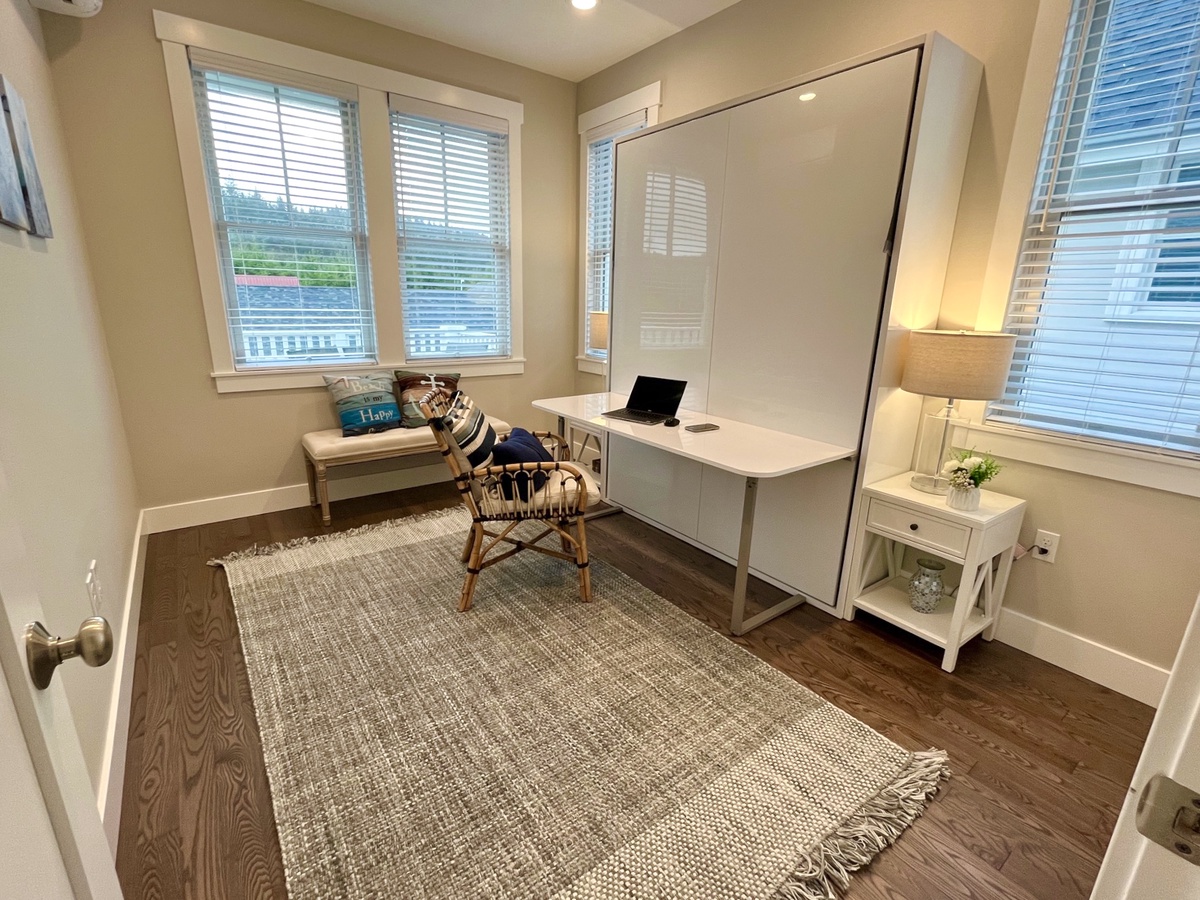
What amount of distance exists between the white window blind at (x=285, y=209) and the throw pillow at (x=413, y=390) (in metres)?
0.37

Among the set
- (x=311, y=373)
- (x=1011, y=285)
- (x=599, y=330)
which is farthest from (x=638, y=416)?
(x=311, y=373)

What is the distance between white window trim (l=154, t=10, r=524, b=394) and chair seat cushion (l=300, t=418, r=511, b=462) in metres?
0.39

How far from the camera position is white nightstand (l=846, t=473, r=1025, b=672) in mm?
2000

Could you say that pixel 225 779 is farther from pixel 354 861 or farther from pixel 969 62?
pixel 969 62

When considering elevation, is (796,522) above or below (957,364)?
below

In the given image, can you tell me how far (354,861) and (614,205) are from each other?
318 cm

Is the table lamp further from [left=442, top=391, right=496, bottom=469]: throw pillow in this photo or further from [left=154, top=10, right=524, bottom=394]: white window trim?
[left=154, top=10, right=524, bottom=394]: white window trim

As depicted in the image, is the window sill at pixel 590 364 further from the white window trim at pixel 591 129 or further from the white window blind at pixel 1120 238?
the white window blind at pixel 1120 238

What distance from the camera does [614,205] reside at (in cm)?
325

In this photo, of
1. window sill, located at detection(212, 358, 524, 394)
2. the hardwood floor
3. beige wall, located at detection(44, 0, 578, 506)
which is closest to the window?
beige wall, located at detection(44, 0, 578, 506)

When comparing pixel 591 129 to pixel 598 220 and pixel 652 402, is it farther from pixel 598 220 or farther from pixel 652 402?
pixel 652 402

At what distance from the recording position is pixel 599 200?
4.14 metres

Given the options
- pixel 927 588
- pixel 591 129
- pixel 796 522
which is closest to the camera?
pixel 927 588

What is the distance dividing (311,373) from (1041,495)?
3.80 meters
